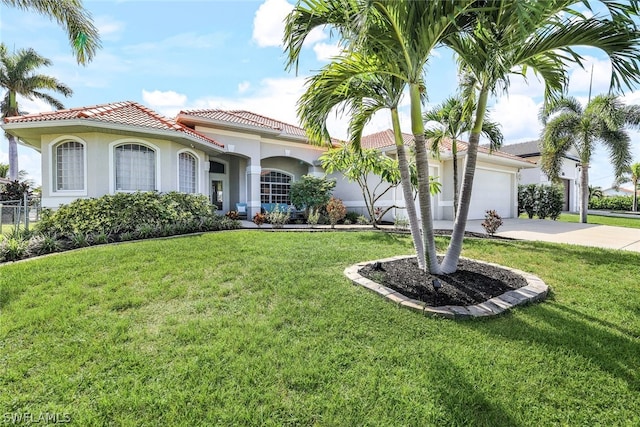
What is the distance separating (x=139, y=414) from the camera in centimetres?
254

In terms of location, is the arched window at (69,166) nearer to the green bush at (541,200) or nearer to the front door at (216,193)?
the front door at (216,193)

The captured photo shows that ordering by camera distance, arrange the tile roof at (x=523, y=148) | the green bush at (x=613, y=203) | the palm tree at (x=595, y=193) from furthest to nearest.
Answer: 1. the palm tree at (x=595, y=193)
2. the tile roof at (x=523, y=148)
3. the green bush at (x=613, y=203)

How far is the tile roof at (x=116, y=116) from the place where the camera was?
31.4 feet

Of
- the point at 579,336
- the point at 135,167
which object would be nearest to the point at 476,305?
the point at 579,336

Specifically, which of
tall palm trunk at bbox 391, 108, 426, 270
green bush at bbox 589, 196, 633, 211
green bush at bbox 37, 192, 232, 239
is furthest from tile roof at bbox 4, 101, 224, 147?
green bush at bbox 589, 196, 633, 211

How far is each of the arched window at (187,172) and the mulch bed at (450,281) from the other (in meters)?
9.52

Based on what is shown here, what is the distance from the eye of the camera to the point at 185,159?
12609mm

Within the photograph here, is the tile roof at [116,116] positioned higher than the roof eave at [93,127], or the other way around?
the tile roof at [116,116]

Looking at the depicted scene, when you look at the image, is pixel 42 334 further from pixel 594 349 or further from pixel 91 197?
pixel 91 197

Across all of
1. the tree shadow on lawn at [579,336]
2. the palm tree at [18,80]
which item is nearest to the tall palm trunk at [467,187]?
the tree shadow on lawn at [579,336]

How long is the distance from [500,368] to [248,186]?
13920 mm

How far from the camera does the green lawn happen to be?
2602 millimetres

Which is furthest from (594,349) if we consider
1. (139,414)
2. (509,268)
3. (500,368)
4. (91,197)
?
(91,197)

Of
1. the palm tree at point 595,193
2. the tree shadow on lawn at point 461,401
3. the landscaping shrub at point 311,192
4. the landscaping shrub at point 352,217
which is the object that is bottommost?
the tree shadow on lawn at point 461,401
